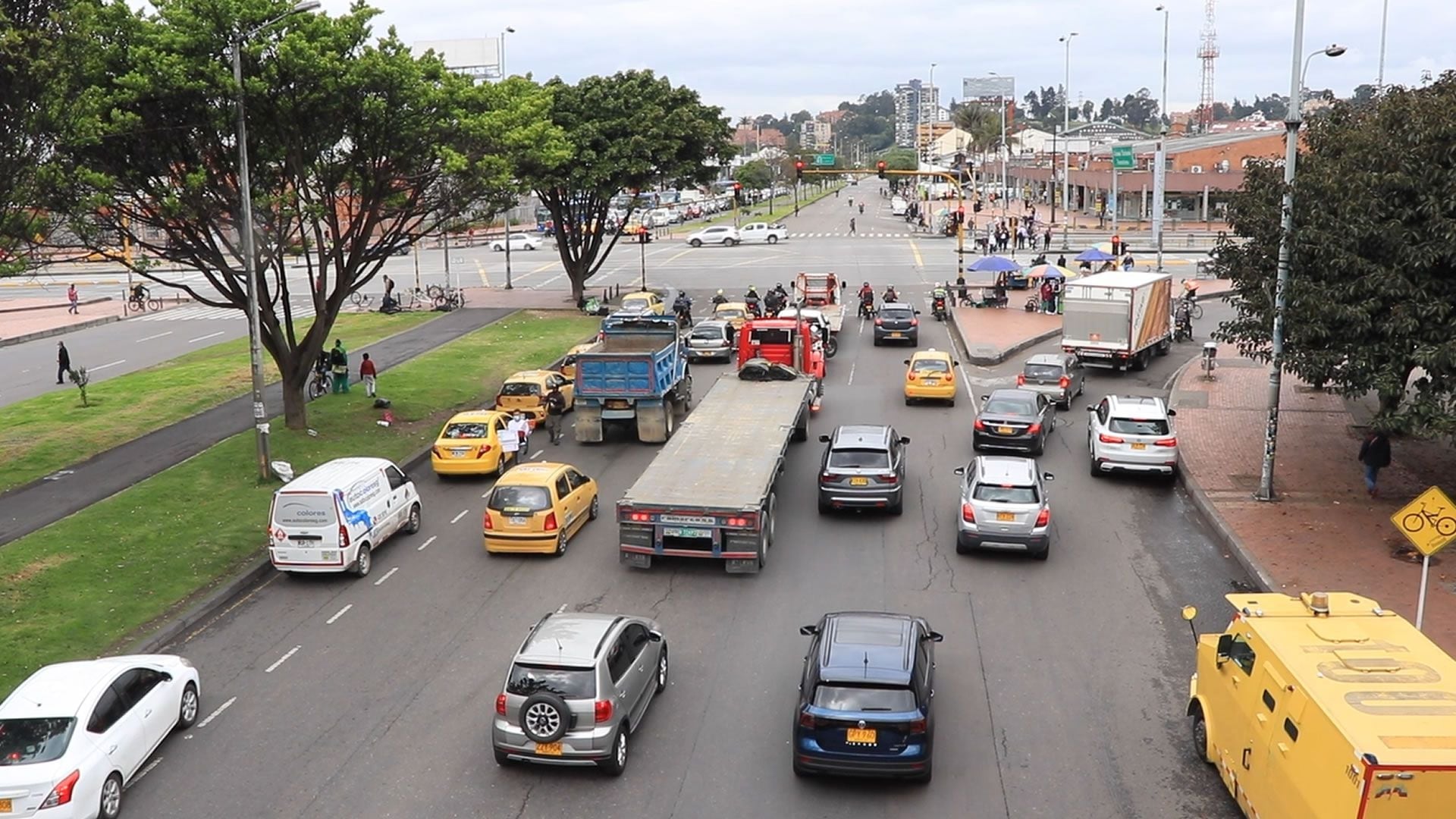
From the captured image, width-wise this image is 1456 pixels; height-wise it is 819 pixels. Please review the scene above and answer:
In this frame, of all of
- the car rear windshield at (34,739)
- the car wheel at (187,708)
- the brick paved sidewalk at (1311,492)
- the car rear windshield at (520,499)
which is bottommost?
the car wheel at (187,708)

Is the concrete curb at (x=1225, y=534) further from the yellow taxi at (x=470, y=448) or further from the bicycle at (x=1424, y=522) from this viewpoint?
the yellow taxi at (x=470, y=448)

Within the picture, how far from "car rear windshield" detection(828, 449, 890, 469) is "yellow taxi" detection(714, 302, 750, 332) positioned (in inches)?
828

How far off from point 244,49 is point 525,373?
34.4 feet

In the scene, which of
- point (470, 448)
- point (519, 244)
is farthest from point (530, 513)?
point (519, 244)

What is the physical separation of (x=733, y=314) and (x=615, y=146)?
1017cm

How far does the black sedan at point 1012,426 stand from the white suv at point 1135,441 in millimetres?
1521

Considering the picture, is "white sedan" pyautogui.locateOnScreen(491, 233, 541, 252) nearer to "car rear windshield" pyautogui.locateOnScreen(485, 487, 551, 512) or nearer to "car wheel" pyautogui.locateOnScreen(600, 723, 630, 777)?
"car rear windshield" pyautogui.locateOnScreen(485, 487, 551, 512)

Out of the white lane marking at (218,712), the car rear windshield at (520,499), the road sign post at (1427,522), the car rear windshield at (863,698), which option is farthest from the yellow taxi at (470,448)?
the road sign post at (1427,522)

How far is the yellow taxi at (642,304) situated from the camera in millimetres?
46922

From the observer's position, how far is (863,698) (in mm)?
12383

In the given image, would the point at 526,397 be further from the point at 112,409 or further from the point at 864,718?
the point at 864,718

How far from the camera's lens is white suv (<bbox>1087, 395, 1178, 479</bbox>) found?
2444 cm

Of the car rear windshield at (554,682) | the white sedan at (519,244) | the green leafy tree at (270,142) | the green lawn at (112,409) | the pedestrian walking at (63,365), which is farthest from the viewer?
the white sedan at (519,244)

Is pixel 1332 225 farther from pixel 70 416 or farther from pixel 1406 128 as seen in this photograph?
pixel 70 416
